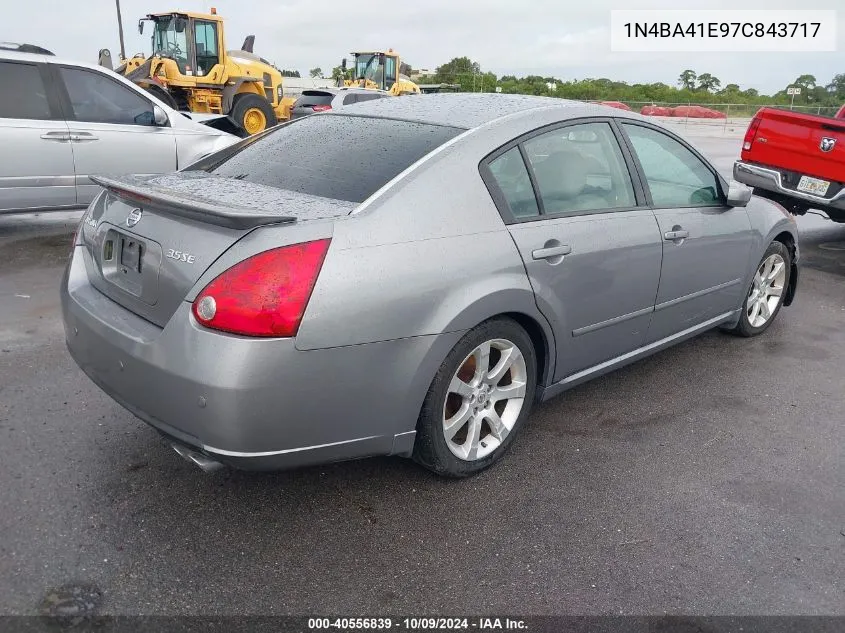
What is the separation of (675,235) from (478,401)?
148 centimetres

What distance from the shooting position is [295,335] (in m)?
2.37

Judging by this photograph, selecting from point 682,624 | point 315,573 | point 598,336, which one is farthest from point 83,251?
point 682,624

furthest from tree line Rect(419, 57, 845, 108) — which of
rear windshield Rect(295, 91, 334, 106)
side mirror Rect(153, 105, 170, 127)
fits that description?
side mirror Rect(153, 105, 170, 127)

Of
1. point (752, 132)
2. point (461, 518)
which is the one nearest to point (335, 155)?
point (461, 518)

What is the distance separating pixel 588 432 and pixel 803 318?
291 cm

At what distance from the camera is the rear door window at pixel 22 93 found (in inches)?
262

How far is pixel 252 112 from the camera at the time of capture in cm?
1728

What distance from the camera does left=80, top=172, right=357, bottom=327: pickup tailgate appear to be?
97.2 inches

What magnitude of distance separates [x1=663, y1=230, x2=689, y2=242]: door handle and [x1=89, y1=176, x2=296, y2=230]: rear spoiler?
6.77 ft

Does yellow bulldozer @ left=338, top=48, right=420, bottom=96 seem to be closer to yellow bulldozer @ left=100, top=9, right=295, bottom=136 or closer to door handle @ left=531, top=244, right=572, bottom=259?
yellow bulldozer @ left=100, top=9, right=295, bottom=136

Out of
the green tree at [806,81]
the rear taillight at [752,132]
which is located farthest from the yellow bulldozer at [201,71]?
the green tree at [806,81]

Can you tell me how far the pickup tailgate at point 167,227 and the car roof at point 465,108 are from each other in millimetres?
775

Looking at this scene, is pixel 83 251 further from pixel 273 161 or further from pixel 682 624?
pixel 682 624

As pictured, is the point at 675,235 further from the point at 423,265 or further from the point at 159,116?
the point at 159,116
